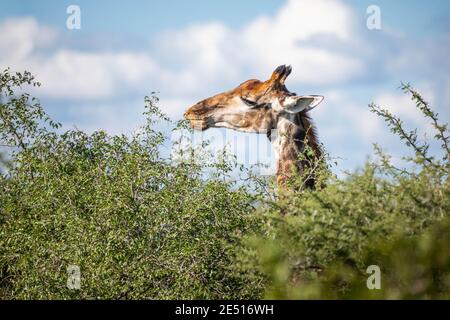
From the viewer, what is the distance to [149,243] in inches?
403

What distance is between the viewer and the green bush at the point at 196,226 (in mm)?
7293

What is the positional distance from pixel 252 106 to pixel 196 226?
3.26 meters

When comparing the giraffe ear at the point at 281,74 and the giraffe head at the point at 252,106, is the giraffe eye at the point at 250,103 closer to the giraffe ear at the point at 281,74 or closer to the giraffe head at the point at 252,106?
the giraffe head at the point at 252,106

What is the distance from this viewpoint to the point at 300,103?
501 inches

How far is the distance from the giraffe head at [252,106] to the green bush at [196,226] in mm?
1551

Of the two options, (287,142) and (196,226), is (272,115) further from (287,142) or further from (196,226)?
(196,226)

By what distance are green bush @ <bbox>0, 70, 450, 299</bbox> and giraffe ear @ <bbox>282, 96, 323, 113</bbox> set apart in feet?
5.49

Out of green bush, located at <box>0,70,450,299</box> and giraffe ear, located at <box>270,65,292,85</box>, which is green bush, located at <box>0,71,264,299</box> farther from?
giraffe ear, located at <box>270,65,292,85</box>

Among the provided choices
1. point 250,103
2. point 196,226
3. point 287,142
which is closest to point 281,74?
point 250,103

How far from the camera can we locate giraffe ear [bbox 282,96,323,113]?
41.2ft

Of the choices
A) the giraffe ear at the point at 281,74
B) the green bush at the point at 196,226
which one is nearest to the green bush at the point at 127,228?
the green bush at the point at 196,226

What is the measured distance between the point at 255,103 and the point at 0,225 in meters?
3.98
